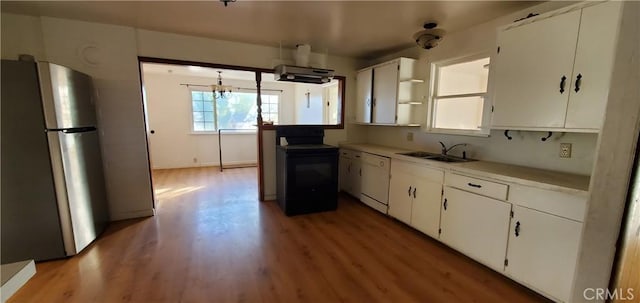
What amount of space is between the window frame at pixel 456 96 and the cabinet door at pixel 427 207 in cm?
72

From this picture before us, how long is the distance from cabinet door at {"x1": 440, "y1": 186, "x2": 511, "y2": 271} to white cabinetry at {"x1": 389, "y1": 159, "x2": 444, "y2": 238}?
0.11 metres

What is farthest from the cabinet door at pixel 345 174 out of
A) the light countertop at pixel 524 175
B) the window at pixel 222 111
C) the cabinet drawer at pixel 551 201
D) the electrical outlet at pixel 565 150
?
the window at pixel 222 111

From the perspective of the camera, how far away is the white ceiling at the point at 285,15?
88.7 inches

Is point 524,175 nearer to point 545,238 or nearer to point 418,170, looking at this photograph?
point 545,238

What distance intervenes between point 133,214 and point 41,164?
48.9 inches

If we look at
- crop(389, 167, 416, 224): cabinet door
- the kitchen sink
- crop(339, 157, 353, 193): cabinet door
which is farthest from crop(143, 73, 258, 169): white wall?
the kitchen sink

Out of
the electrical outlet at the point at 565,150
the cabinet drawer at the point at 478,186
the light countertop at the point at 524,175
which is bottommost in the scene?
the cabinet drawer at the point at 478,186

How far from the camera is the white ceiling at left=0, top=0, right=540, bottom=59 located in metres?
2.25

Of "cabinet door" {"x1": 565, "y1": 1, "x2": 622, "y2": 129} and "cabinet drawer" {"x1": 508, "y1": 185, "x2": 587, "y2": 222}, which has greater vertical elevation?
"cabinet door" {"x1": 565, "y1": 1, "x2": 622, "y2": 129}

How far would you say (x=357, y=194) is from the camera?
385 cm

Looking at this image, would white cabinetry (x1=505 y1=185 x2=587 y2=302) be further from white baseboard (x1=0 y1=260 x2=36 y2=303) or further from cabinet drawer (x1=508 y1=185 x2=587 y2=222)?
white baseboard (x1=0 y1=260 x2=36 y2=303)

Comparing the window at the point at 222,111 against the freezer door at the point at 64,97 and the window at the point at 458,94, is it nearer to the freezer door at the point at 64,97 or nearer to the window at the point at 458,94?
the freezer door at the point at 64,97

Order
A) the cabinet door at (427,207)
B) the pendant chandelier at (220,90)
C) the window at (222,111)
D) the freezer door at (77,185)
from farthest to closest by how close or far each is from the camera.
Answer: the window at (222,111) → the pendant chandelier at (220,90) → the cabinet door at (427,207) → the freezer door at (77,185)

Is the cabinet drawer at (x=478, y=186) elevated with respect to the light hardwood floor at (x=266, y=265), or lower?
elevated
